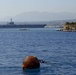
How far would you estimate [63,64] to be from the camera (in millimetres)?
37625

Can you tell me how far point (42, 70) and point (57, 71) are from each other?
1.57 metres

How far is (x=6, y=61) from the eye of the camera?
41000mm

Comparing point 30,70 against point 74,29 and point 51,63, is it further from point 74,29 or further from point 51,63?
point 74,29

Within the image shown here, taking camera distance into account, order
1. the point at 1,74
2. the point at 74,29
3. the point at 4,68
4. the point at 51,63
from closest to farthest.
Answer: the point at 1,74
the point at 4,68
the point at 51,63
the point at 74,29

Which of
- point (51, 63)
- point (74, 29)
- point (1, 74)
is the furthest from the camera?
point (74, 29)

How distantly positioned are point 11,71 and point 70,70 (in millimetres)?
5586

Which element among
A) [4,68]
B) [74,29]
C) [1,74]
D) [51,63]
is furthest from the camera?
[74,29]

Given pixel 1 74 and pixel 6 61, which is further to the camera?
pixel 6 61

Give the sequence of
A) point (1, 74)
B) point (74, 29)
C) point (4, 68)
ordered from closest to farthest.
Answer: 1. point (1, 74)
2. point (4, 68)
3. point (74, 29)

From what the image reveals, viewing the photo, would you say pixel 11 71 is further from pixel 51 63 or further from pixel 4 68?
pixel 51 63

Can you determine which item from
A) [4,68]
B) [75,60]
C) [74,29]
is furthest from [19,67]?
[74,29]

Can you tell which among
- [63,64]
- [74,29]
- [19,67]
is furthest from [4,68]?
[74,29]

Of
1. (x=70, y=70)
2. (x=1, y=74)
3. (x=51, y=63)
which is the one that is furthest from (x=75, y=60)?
(x=1, y=74)

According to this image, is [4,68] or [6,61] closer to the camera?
[4,68]
